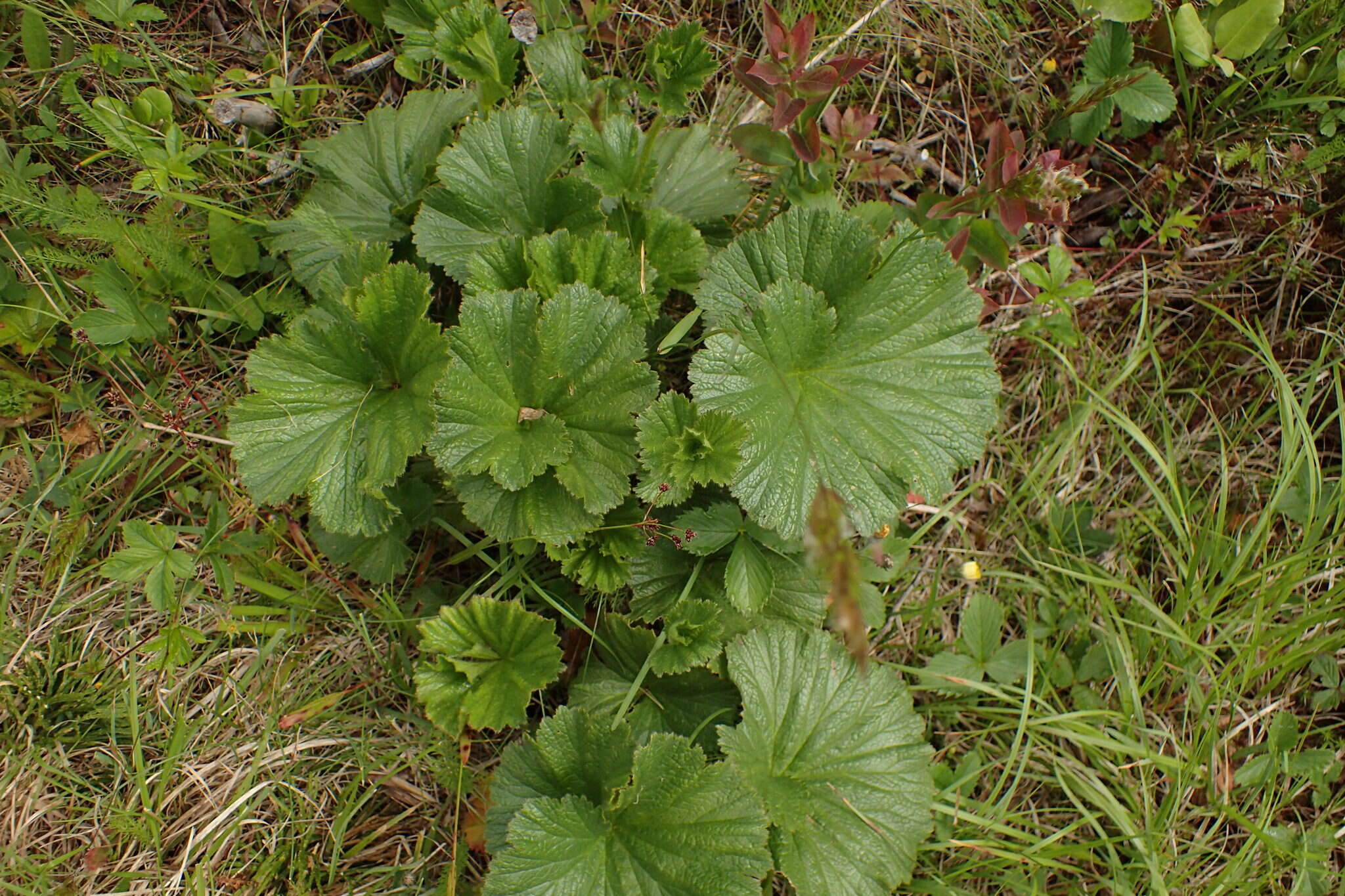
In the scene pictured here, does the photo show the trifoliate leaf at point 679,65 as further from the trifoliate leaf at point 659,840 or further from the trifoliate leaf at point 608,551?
the trifoliate leaf at point 659,840

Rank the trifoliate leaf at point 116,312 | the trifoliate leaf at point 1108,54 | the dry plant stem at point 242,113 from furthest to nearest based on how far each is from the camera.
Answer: the trifoliate leaf at point 1108,54
the dry plant stem at point 242,113
the trifoliate leaf at point 116,312

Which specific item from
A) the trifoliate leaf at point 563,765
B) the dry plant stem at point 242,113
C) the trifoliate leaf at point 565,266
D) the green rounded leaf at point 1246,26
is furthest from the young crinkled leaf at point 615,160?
the green rounded leaf at point 1246,26

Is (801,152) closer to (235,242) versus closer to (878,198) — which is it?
(878,198)

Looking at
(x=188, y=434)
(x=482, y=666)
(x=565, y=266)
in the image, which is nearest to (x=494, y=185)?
(x=565, y=266)

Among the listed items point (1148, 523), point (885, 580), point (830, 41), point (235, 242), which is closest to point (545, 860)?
point (885, 580)

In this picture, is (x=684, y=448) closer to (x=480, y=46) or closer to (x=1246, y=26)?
(x=480, y=46)

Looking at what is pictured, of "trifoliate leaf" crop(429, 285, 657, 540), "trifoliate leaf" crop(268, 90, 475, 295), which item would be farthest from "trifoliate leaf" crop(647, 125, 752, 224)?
"trifoliate leaf" crop(268, 90, 475, 295)
